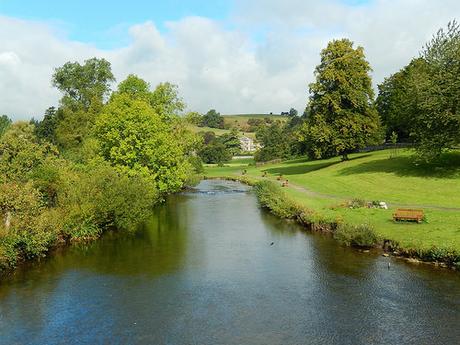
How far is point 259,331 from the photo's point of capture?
2080 cm

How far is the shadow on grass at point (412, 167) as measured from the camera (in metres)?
55.2

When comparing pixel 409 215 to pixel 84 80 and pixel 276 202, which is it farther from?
pixel 84 80

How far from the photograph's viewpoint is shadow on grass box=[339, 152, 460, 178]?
5516 centimetres

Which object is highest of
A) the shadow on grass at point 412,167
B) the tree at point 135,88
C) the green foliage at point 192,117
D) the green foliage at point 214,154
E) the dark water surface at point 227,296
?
the tree at point 135,88

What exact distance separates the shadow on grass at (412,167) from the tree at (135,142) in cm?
2755

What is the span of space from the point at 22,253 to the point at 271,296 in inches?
740

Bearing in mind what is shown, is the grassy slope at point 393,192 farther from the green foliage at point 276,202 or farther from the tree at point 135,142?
the tree at point 135,142

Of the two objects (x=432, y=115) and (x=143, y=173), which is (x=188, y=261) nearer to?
(x=143, y=173)

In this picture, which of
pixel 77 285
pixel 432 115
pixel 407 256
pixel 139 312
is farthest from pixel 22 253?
pixel 432 115

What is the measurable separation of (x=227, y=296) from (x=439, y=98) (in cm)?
A: 3874

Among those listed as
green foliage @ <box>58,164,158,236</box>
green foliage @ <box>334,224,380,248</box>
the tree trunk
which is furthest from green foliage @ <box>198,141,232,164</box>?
the tree trunk

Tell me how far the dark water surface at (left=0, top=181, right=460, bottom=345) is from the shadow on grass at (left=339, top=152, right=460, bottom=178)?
2407cm

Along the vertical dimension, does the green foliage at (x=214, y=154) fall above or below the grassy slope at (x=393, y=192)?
above

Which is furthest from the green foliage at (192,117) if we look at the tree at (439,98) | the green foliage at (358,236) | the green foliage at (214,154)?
the green foliage at (214,154)
